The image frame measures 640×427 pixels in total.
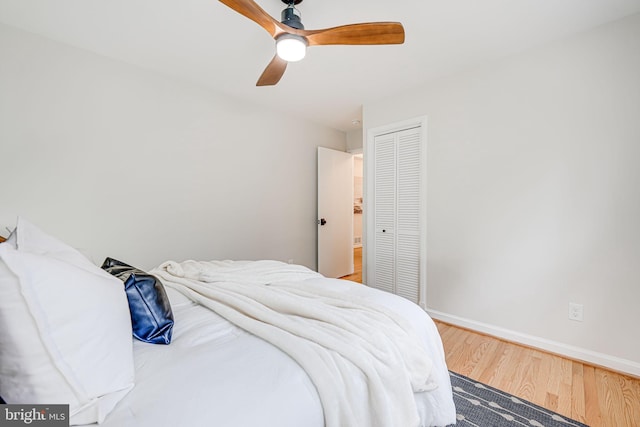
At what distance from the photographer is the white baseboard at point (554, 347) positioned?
72.1 inches

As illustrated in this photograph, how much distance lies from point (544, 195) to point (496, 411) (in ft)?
5.16

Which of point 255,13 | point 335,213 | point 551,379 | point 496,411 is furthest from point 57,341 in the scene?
point 335,213

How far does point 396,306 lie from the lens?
1.35 meters

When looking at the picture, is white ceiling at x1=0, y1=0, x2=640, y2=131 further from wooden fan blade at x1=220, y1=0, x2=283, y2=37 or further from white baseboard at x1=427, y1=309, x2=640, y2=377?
white baseboard at x1=427, y1=309, x2=640, y2=377

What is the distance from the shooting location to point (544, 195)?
2109 millimetres

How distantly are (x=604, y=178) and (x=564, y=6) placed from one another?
3.80 ft

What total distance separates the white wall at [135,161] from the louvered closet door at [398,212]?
118 cm

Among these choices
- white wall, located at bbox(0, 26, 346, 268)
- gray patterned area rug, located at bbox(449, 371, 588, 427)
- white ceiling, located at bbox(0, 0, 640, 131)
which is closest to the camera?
gray patterned area rug, located at bbox(449, 371, 588, 427)

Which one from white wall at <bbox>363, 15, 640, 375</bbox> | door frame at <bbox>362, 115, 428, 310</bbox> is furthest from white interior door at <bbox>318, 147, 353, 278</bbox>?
white wall at <bbox>363, 15, 640, 375</bbox>

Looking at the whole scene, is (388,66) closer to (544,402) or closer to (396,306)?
(396,306)

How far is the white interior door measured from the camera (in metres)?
3.90

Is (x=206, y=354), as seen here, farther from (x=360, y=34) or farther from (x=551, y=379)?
(x=551, y=379)

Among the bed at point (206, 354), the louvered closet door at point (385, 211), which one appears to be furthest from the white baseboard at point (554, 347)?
the bed at point (206, 354)

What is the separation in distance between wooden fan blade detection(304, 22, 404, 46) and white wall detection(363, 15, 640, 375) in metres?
1.35
